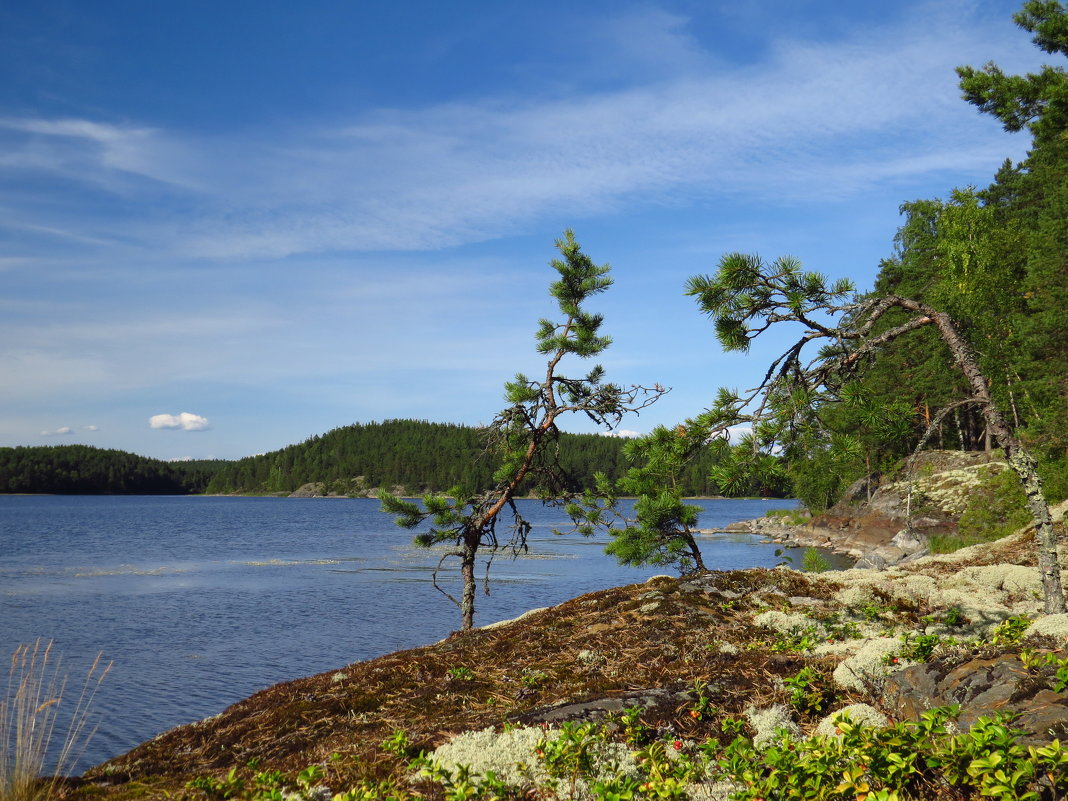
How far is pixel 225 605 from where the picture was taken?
3067cm

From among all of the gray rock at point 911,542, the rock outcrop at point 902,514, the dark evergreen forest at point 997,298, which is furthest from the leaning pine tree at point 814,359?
the gray rock at point 911,542

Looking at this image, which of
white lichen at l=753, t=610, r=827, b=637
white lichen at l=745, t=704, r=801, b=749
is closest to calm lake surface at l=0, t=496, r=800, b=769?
white lichen at l=753, t=610, r=827, b=637

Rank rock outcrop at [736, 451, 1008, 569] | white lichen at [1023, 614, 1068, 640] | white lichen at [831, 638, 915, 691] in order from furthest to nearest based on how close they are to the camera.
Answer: rock outcrop at [736, 451, 1008, 569] → white lichen at [1023, 614, 1068, 640] → white lichen at [831, 638, 915, 691]

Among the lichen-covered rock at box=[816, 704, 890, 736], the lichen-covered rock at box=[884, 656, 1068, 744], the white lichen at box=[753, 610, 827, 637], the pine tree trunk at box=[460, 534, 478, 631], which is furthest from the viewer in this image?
the pine tree trunk at box=[460, 534, 478, 631]

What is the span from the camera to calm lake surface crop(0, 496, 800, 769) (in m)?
18.7

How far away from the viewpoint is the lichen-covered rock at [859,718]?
5234 millimetres

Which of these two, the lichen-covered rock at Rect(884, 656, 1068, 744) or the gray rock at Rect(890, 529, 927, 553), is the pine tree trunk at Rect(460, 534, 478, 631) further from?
the gray rock at Rect(890, 529, 927, 553)

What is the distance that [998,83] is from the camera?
60.7ft

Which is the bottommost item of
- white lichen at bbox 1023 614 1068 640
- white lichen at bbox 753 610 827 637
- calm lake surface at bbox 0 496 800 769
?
calm lake surface at bbox 0 496 800 769

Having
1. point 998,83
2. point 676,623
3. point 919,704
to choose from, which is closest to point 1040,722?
point 919,704

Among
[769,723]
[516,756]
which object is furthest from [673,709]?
[516,756]

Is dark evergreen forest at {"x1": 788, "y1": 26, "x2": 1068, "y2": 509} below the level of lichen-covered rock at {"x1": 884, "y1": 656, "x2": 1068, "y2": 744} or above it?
above

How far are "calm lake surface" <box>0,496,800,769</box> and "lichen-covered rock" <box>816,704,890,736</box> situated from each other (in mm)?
12741

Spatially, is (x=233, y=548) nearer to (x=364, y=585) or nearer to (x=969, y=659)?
(x=364, y=585)
